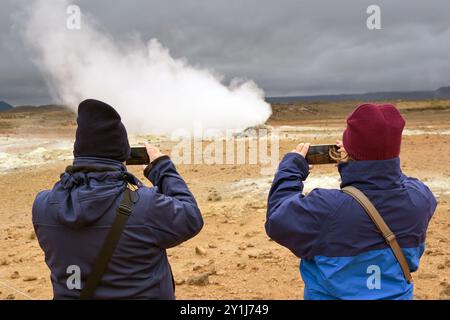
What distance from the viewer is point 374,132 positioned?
2.77m

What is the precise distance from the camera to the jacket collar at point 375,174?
283cm

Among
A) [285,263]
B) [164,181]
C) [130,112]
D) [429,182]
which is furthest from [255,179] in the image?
[130,112]

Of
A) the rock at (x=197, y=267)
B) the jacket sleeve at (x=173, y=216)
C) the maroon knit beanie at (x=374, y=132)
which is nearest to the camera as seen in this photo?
the maroon knit beanie at (x=374, y=132)

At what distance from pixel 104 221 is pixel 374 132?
153cm

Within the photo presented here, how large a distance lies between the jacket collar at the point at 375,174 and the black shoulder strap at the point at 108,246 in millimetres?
1241

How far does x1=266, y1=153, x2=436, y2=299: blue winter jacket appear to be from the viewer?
2801 mm

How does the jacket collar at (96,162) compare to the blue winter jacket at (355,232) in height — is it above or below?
above

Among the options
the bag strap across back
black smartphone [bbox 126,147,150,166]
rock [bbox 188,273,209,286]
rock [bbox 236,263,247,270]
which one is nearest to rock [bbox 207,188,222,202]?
rock [bbox 236,263,247,270]

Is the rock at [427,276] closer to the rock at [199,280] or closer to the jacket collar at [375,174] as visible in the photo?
the rock at [199,280]

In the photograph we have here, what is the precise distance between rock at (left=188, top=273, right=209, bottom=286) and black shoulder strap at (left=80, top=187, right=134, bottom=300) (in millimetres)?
3802

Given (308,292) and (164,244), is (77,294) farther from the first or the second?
(308,292)

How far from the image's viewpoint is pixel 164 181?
3262 mm

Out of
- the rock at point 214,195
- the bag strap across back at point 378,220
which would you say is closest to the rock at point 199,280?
the bag strap across back at point 378,220

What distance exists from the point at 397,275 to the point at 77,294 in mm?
1773
